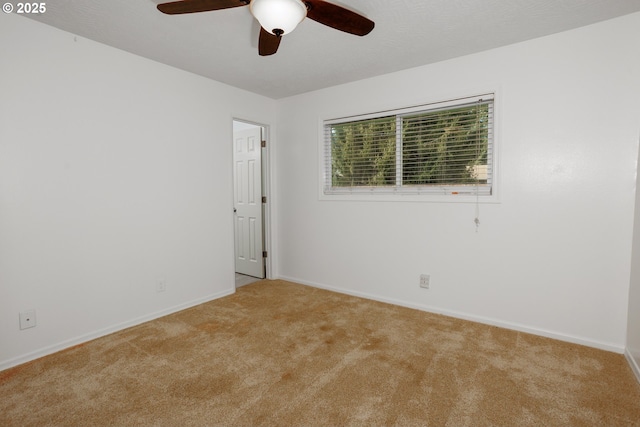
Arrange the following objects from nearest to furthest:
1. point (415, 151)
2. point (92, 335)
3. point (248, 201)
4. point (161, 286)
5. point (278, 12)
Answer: point (278, 12)
point (92, 335)
point (161, 286)
point (415, 151)
point (248, 201)

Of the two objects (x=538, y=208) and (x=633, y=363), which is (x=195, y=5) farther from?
(x=633, y=363)

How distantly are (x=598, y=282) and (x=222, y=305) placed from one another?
128 inches

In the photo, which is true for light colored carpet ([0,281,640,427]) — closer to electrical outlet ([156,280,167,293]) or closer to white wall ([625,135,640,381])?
white wall ([625,135,640,381])

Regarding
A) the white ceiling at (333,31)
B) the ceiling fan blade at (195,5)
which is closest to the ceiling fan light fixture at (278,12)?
the ceiling fan blade at (195,5)

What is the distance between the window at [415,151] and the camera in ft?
9.32

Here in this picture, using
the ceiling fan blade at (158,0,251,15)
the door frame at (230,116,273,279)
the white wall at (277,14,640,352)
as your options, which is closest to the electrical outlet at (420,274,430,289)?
the white wall at (277,14,640,352)

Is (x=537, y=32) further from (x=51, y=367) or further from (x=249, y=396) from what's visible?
(x=51, y=367)

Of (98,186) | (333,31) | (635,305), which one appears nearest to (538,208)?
(635,305)

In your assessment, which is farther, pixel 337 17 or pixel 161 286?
pixel 161 286

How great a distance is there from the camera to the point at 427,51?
8.91ft

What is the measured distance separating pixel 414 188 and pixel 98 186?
2.80 metres

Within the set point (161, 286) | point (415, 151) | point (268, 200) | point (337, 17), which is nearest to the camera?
point (337, 17)

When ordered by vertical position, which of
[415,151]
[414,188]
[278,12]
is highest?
[278,12]

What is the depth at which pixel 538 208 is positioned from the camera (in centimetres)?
256
